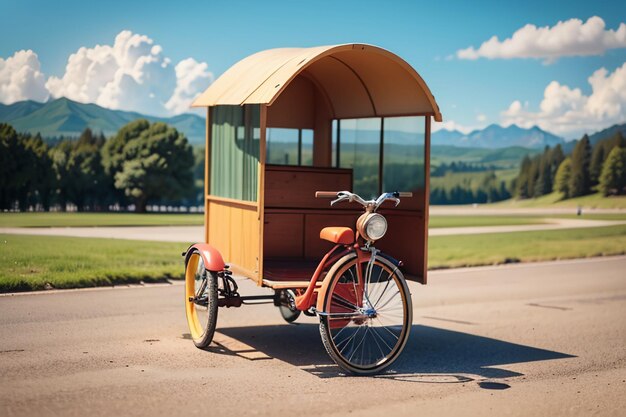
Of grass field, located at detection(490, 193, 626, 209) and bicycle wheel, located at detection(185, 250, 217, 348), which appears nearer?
bicycle wheel, located at detection(185, 250, 217, 348)

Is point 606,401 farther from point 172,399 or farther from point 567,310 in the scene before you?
point 567,310

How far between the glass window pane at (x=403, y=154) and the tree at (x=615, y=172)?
1803cm

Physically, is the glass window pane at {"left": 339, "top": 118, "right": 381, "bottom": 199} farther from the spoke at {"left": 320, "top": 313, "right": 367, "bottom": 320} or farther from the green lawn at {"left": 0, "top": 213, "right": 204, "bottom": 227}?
the green lawn at {"left": 0, "top": 213, "right": 204, "bottom": 227}

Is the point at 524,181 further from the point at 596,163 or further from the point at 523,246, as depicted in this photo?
the point at 523,246

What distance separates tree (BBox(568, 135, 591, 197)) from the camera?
28.3 metres

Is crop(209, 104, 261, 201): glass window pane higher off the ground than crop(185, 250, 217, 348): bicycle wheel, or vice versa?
crop(209, 104, 261, 201): glass window pane

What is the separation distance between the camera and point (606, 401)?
6684mm

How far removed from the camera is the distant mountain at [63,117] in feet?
53.8

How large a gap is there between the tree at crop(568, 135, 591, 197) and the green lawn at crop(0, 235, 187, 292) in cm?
1553

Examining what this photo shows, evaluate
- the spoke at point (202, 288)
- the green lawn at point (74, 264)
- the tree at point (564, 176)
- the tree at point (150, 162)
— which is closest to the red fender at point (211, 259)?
the spoke at point (202, 288)

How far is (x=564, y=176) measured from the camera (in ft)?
99.1

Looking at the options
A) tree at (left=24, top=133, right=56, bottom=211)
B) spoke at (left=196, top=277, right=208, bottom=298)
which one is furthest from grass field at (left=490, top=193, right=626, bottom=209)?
spoke at (left=196, top=277, right=208, bottom=298)

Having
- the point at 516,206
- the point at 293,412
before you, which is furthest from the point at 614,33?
the point at 293,412

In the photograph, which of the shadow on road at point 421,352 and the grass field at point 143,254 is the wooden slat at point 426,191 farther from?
the grass field at point 143,254
